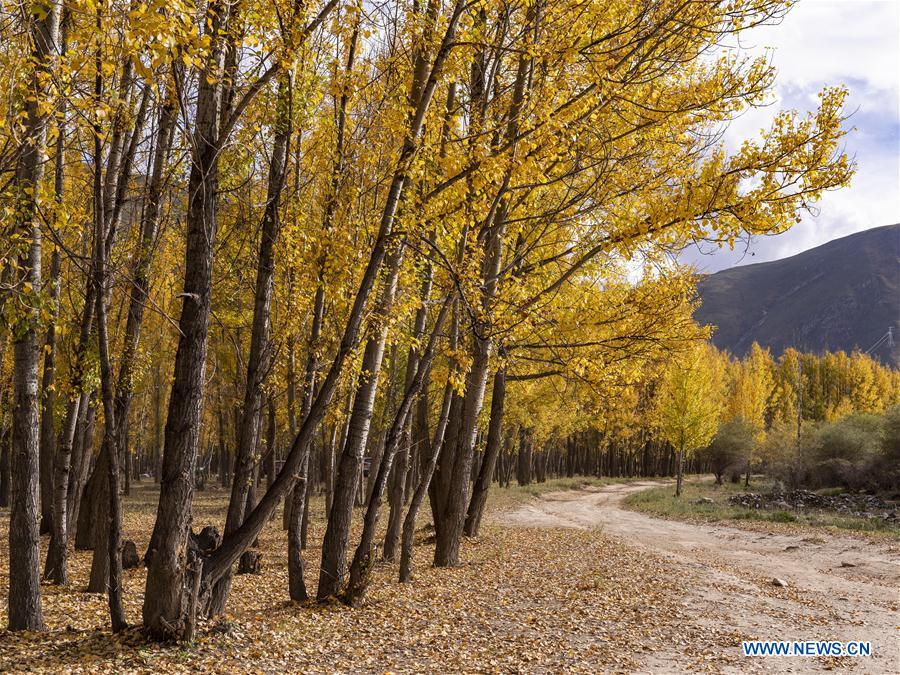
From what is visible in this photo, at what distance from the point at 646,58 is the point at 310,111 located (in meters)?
3.71

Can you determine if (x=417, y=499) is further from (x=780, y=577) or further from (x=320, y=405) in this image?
(x=780, y=577)

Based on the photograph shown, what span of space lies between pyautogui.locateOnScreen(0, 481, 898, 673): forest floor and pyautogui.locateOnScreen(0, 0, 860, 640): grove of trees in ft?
1.50

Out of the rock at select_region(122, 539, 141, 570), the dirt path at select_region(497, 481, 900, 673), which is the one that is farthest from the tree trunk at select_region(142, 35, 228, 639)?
the rock at select_region(122, 539, 141, 570)

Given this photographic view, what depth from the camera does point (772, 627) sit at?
7.34 meters

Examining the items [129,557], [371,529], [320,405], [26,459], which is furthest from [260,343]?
[129,557]

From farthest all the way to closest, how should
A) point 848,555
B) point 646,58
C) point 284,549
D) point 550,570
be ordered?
point 848,555 → point 284,549 → point 550,570 → point 646,58

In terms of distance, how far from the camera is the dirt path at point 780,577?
696 centimetres

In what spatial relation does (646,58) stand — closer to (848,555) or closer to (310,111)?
(310,111)

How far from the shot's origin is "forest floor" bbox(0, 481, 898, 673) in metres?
5.20

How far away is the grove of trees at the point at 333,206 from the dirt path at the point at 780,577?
3.18 metres

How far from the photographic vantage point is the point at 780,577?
11516 mm

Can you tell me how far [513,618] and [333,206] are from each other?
16.7 ft

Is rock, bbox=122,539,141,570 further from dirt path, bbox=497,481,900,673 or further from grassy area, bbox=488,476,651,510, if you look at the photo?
grassy area, bbox=488,476,651,510

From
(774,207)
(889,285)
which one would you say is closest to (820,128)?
(774,207)
